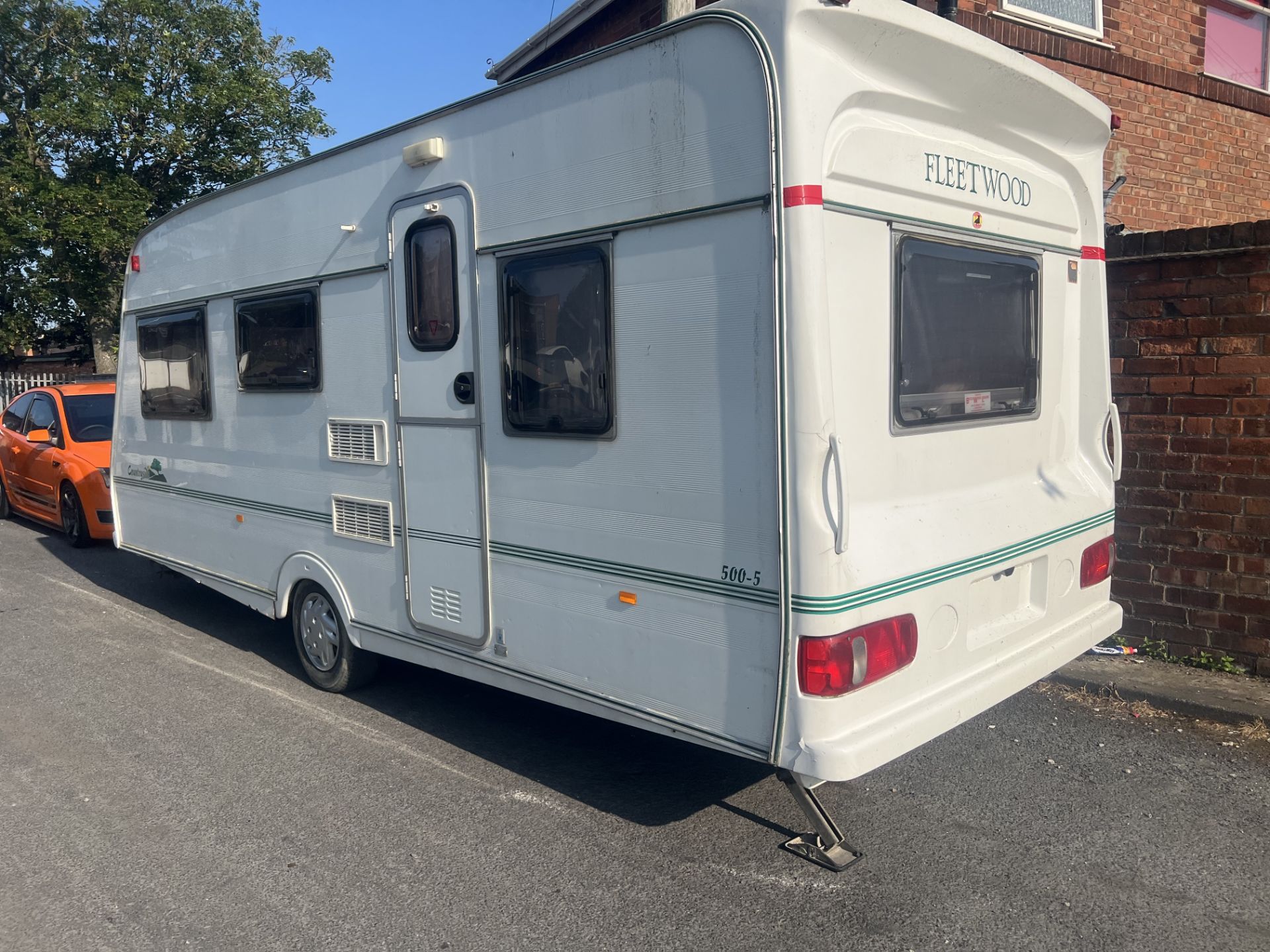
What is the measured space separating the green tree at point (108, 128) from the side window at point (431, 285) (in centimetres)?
1506

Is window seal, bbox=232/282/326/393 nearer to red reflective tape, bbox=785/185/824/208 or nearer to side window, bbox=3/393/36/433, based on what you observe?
red reflective tape, bbox=785/185/824/208

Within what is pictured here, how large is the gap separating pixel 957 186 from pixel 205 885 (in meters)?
3.80

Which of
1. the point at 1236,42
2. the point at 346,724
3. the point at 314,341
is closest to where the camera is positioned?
the point at 346,724

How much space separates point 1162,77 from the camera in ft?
28.7

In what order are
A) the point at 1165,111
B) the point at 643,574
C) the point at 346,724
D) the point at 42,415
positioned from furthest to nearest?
the point at 42,415
the point at 1165,111
the point at 346,724
the point at 643,574

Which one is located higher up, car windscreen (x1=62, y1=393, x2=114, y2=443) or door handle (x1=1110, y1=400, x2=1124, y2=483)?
car windscreen (x1=62, y1=393, x2=114, y2=443)

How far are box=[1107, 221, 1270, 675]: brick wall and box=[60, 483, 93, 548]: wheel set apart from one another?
9.05m

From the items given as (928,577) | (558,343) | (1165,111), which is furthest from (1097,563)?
(1165,111)

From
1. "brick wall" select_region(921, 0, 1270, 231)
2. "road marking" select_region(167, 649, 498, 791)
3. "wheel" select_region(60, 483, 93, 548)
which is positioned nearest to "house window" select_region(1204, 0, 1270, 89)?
"brick wall" select_region(921, 0, 1270, 231)

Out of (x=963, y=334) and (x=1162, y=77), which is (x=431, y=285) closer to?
(x=963, y=334)

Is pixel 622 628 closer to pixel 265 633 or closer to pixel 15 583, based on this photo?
pixel 265 633

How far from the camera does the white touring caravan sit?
3.32m

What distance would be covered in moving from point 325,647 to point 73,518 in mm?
5711

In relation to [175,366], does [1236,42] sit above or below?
above
